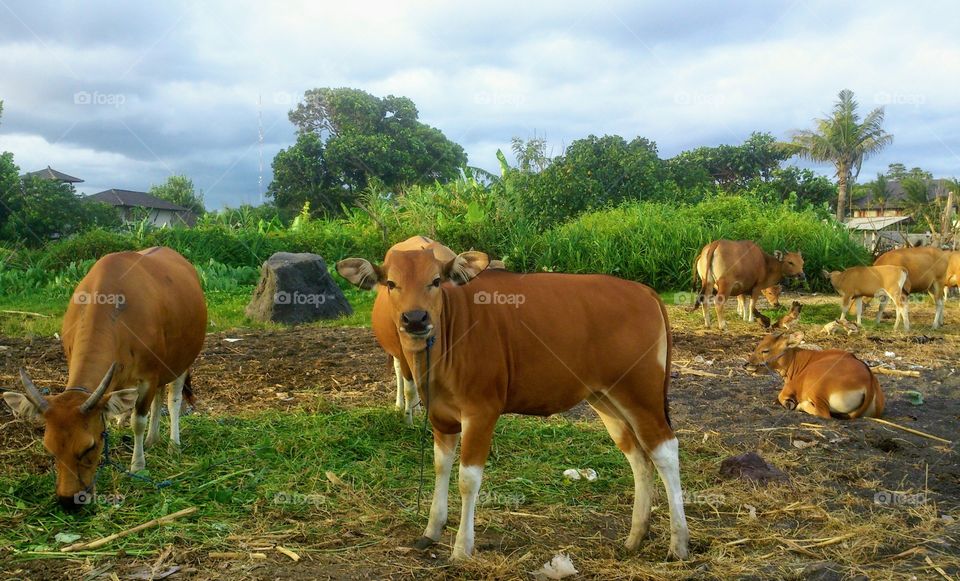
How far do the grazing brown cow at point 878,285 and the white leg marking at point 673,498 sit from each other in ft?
34.6

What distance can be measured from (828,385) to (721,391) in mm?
1408

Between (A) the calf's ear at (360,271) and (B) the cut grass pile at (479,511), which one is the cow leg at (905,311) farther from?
(A) the calf's ear at (360,271)

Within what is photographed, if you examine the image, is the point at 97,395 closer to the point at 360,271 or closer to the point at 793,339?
the point at 360,271

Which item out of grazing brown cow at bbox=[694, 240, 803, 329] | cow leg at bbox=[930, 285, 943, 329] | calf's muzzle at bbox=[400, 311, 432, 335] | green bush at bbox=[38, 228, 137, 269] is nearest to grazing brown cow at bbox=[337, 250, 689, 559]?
calf's muzzle at bbox=[400, 311, 432, 335]

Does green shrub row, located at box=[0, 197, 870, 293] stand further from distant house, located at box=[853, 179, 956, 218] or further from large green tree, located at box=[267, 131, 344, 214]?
distant house, located at box=[853, 179, 956, 218]

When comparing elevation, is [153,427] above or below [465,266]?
below

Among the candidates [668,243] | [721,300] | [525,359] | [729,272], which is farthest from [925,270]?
[525,359]

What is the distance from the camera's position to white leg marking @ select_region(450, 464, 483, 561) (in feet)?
12.8

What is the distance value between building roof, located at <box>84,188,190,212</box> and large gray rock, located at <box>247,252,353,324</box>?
4567cm

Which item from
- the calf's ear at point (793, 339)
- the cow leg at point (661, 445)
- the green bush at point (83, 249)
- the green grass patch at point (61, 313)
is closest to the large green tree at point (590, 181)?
the green grass patch at point (61, 313)

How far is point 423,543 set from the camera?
4.15 m

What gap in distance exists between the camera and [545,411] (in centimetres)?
430

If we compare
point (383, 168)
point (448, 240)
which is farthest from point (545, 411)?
point (383, 168)

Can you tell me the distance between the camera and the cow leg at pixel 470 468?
3.88 metres
